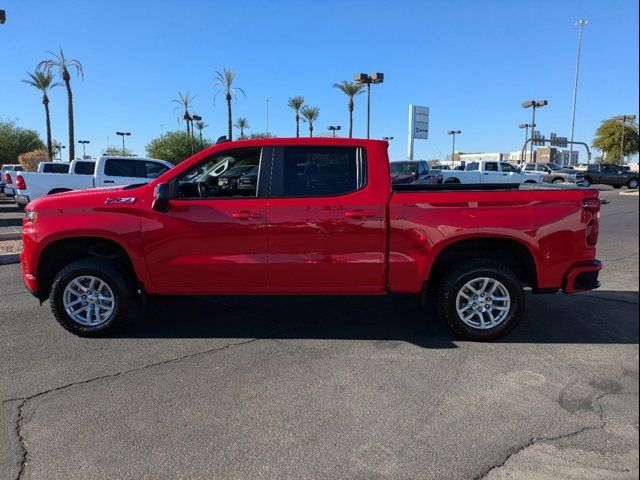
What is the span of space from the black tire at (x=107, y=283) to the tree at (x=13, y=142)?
57960 millimetres

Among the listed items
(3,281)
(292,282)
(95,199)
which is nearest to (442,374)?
(292,282)

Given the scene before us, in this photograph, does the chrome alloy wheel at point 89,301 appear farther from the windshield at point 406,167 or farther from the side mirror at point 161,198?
the windshield at point 406,167

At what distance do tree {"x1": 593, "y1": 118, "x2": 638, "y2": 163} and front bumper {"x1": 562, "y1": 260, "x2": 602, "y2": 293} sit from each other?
238ft

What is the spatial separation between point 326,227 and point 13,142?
60.3 m

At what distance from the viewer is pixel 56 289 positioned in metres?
4.91

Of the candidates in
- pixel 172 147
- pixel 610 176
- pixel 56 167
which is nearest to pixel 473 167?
pixel 610 176

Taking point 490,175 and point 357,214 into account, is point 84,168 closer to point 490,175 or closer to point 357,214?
point 357,214

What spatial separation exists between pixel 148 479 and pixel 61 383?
5.46 ft

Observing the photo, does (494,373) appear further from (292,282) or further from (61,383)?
(61,383)

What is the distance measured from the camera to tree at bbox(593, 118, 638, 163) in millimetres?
66312

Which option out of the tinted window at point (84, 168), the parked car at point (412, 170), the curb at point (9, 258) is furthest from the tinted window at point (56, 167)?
Answer: the parked car at point (412, 170)

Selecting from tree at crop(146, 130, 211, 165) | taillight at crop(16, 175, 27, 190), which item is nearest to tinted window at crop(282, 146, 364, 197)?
taillight at crop(16, 175, 27, 190)

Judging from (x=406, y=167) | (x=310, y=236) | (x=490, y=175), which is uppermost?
(x=406, y=167)

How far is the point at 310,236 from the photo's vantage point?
4773 mm
